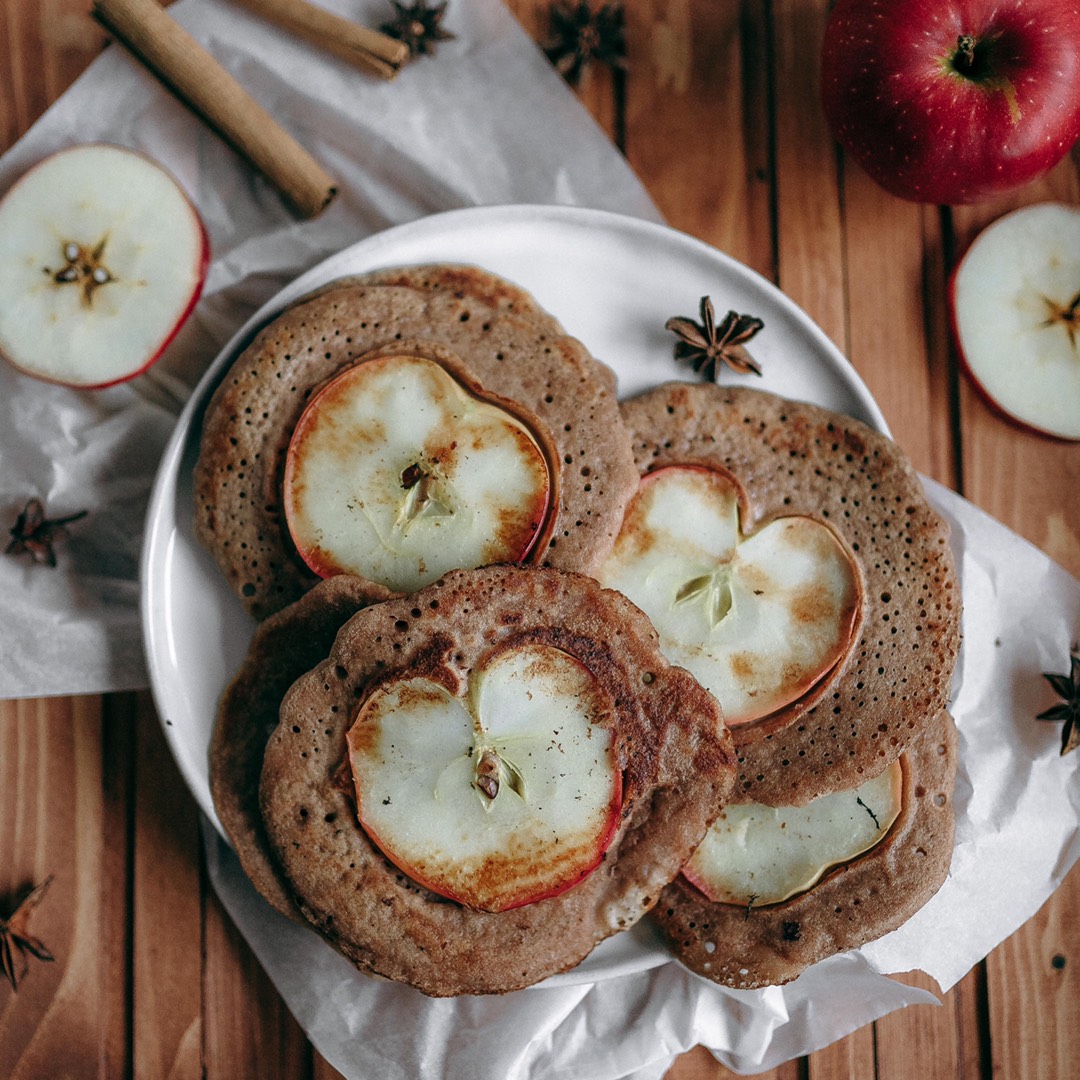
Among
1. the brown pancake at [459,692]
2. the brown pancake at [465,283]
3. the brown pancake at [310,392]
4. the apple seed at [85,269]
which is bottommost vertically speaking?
the brown pancake at [459,692]

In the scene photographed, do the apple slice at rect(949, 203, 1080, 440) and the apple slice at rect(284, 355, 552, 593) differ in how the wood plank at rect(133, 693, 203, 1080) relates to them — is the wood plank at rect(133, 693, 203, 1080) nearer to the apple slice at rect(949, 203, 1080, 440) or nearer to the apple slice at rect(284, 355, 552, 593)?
the apple slice at rect(284, 355, 552, 593)

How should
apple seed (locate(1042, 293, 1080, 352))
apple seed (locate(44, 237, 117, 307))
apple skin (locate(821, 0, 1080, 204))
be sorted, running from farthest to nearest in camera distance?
1. apple seed (locate(1042, 293, 1080, 352))
2. apple seed (locate(44, 237, 117, 307))
3. apple skin (locate(821, 0, 1080, 204))

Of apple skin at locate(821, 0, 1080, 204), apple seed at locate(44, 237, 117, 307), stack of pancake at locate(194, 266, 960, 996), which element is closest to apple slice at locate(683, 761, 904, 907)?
stack of pancake at locate(194, 266, 960, 996)

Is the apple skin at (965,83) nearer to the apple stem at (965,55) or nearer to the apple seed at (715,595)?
the apple stem at (965,55)

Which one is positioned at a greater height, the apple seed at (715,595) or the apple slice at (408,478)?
the apple slice at (408,478)

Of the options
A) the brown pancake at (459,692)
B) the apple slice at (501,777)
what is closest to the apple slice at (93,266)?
the brown pancake at (459,692)

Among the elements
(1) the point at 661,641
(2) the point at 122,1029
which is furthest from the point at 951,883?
(2) the point at 122,1029

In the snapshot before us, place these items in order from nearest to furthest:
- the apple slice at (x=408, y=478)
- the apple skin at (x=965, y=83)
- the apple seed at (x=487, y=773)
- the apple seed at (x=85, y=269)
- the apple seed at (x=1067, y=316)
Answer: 1. the apple seed at (x=487, y=773)
2. the apple slice at (x=408, y=478)
3. the apple skin at (x=965, y=83)
4. the apple seed at (x=85, y=269)
5. the apple seed at (x=1067, y=316)
